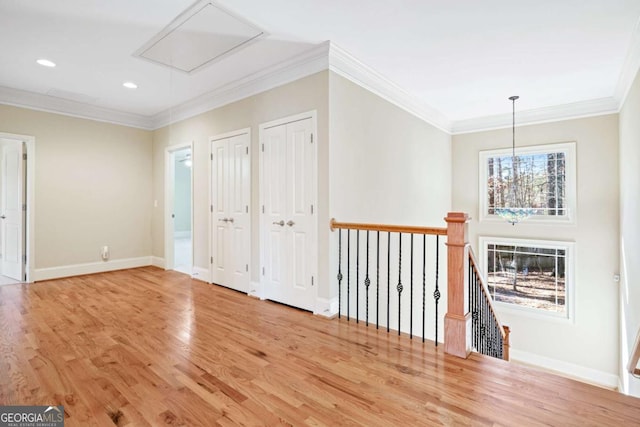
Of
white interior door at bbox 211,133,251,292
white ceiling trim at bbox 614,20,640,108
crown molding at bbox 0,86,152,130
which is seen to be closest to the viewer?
white ceiling trim at bbox 614,20,640,108

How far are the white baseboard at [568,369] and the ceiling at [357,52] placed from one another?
4100 millimetres

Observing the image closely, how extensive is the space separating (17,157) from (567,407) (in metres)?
6.92

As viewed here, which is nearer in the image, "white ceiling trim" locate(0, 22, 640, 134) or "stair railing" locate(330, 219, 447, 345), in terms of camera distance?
"stair railing" locate(330, 219, 447, 345)

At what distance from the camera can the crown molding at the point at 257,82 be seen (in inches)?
133

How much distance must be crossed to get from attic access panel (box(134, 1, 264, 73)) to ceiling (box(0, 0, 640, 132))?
0.25 feet

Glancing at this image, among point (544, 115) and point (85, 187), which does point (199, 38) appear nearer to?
point (85, 187)

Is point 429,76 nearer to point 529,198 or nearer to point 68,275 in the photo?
point 529,198

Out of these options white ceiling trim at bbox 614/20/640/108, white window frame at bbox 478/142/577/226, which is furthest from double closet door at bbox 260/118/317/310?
white window frame at bbox 478/142/577/226

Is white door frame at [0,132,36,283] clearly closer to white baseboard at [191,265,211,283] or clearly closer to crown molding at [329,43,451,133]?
white baseboard at [191,265,211,283]

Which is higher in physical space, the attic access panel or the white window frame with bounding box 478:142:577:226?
the attic access panel

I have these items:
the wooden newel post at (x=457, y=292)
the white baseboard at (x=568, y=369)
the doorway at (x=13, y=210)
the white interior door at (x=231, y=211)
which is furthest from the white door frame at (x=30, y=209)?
the white baseboard at (x=568, y=369)

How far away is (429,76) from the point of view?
161 inches

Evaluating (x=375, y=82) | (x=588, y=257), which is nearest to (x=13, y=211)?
(x=375, y=82)

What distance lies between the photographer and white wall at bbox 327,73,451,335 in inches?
136
